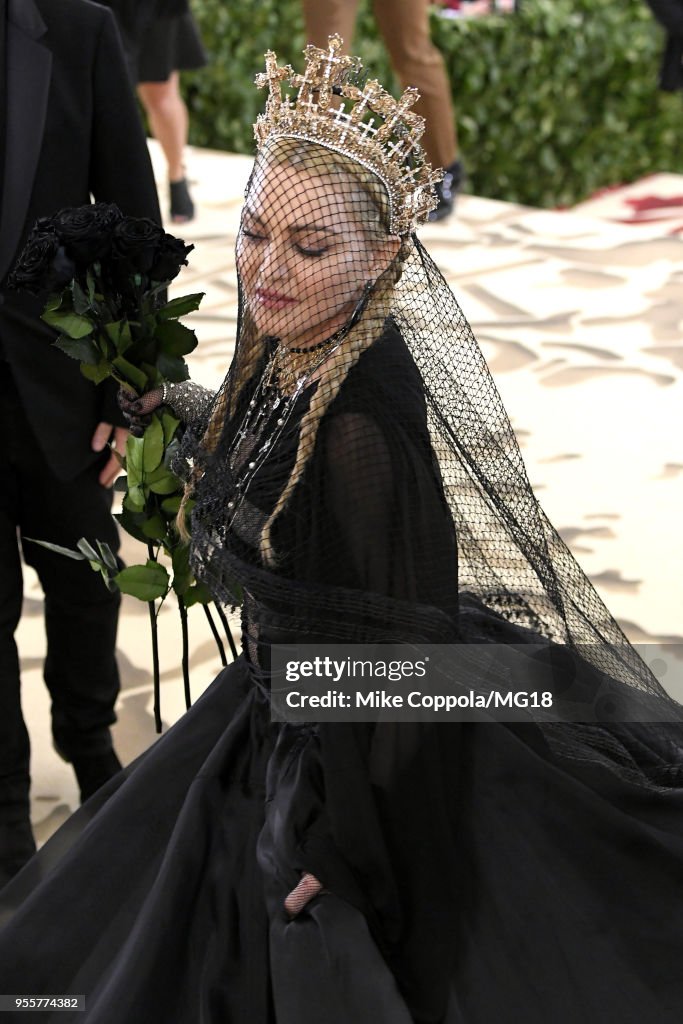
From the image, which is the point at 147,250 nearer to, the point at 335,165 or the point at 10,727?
the point at 335,165

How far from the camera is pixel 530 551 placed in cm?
170

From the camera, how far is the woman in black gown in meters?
1.59

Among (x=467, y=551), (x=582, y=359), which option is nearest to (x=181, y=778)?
(x=467, y=551)

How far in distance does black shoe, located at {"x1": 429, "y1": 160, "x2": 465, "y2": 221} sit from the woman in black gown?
12.2 feet

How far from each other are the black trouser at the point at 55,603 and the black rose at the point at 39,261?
459mm

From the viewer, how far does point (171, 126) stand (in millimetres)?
5492

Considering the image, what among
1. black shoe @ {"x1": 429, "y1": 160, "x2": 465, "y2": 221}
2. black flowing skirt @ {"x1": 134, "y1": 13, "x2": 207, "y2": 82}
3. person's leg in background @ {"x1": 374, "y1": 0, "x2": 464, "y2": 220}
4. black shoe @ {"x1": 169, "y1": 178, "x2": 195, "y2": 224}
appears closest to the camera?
person's leg in background @ {"x1": 374, "y1": 0, "x2": 464, "y2": 220}

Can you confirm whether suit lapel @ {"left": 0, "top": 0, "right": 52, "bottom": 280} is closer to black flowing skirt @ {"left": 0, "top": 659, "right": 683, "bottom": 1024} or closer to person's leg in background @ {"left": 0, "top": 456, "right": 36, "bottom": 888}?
person's leg in background @ {"left": 0, "top": 456, "right": 36, "bottom": 888}

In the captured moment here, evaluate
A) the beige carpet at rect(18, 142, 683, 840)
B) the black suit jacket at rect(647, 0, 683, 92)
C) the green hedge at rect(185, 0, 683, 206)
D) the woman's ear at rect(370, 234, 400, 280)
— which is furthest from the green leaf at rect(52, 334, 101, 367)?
the green hedge at rect(185, 0, 683, 206)

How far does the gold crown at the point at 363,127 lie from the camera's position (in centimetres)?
161

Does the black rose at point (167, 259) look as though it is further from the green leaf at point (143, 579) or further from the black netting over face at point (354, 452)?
the green leaf at point (143, 579)

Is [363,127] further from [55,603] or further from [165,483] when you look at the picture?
[55,603]

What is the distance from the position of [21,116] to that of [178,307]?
46cm

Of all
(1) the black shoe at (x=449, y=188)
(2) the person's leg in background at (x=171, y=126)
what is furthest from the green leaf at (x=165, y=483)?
(2) the person's leg in background at (x=171, y=126)
